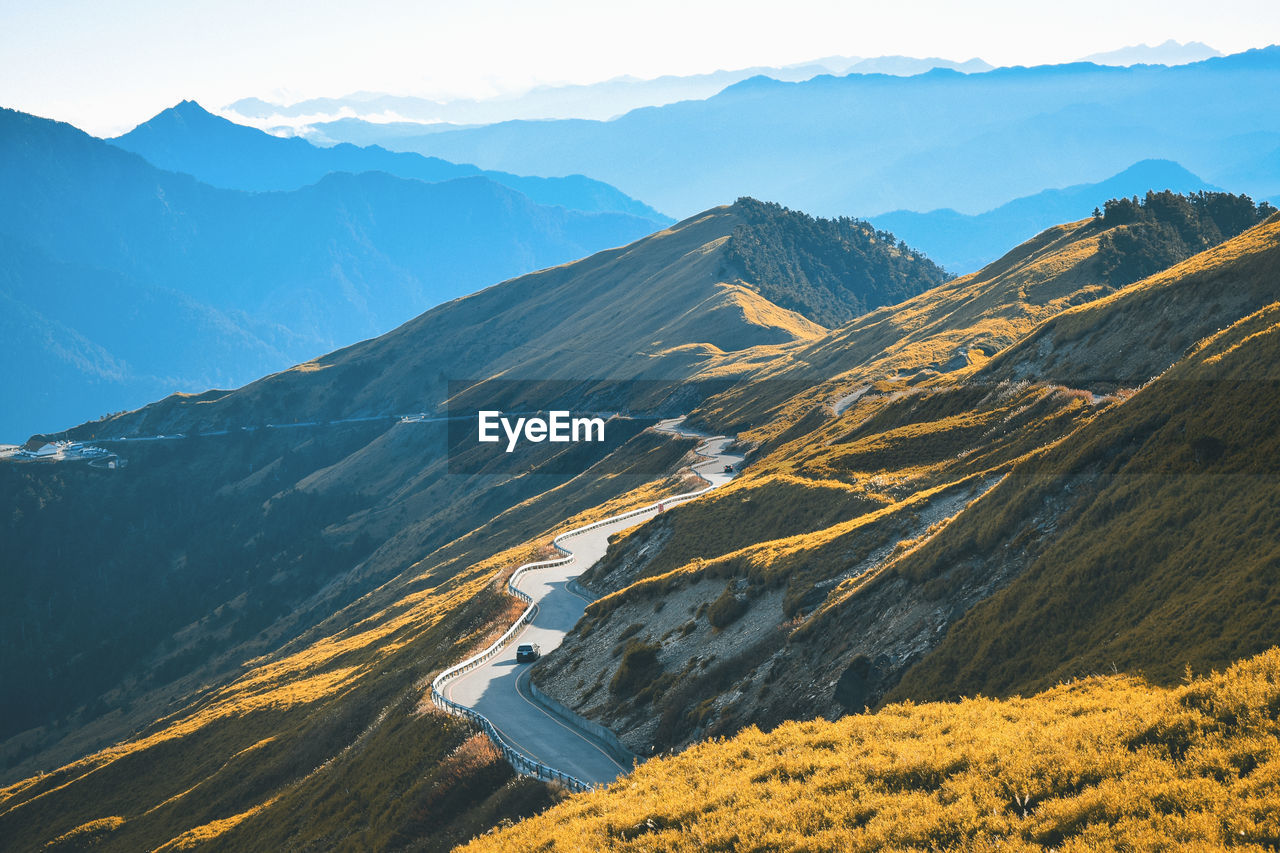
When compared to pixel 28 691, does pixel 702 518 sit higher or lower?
higher

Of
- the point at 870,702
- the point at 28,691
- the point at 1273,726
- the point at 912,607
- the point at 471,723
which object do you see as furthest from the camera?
the point at 28,691

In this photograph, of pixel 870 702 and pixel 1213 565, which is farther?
pixel 870 702

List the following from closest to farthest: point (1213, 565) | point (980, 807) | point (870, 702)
→ point (980, 807) < point (1213, 565) < point (870, 702)

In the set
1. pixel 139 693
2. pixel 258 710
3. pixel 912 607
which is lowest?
pixel 139 693

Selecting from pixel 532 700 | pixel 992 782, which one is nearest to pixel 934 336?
pixel 532 700

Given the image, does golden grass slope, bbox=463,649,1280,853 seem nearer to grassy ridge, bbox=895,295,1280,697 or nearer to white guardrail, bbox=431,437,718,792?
grassy ridge, bbox=895,295,1280,697

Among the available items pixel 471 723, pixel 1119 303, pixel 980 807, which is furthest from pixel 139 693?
pixel 980 807

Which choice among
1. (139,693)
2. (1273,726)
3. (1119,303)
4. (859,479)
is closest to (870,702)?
(1273,726)

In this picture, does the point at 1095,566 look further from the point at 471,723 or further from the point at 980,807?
the point at 471,723
